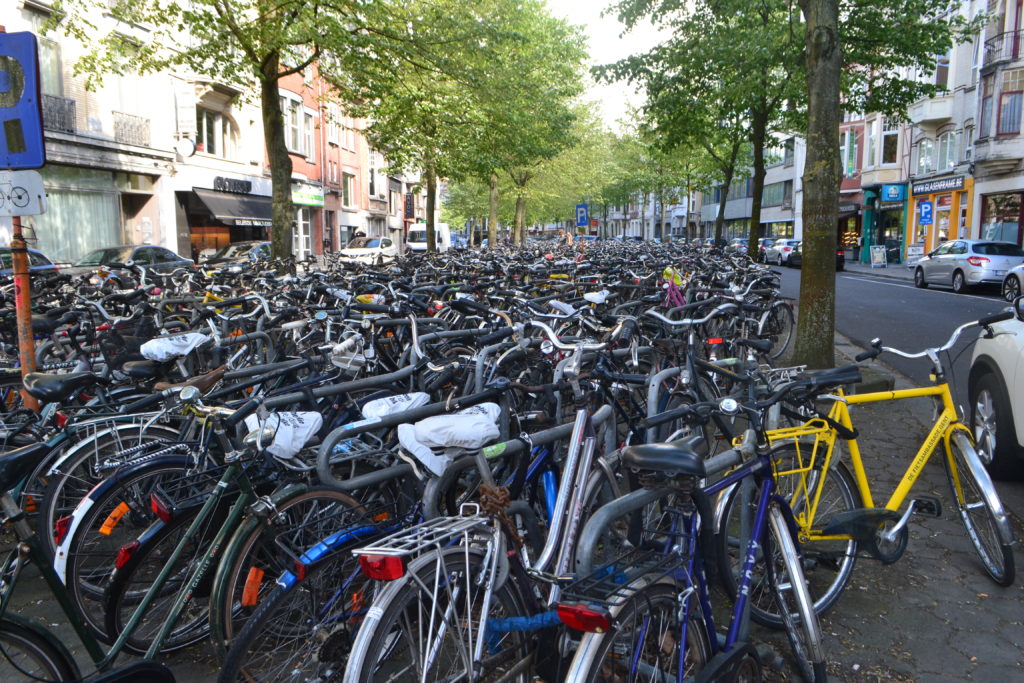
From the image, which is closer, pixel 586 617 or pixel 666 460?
pixel 586 617

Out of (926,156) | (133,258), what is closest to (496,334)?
(133,258)

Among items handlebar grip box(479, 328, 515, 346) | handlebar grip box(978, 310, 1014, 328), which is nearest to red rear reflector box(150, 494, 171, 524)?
handlebar grip box(479, 328, 515, 346)

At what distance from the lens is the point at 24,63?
15.2 feet

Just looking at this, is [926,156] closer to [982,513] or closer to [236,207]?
[236,207]

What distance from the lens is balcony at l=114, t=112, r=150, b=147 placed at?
75.3ft

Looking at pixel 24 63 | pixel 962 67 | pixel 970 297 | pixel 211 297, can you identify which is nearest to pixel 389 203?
pixel 962 67

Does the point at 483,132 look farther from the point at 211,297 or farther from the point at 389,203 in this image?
the point at 389,203

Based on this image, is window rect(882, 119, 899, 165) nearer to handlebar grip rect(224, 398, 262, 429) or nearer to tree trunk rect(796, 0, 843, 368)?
tree trunk rect(796, 0, 843, 368)

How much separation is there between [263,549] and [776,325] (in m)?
8.35

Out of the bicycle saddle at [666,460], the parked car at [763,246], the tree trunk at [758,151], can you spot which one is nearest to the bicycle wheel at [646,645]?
the bicycle saddle at [666,460]

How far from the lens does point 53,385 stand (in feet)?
10.9

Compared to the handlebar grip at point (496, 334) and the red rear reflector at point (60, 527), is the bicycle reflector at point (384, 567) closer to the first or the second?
the red rear reflector at point (60, 527)

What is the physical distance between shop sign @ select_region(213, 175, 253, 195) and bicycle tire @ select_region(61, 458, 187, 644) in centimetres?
2652

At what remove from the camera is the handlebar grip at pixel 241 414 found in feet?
9.52
